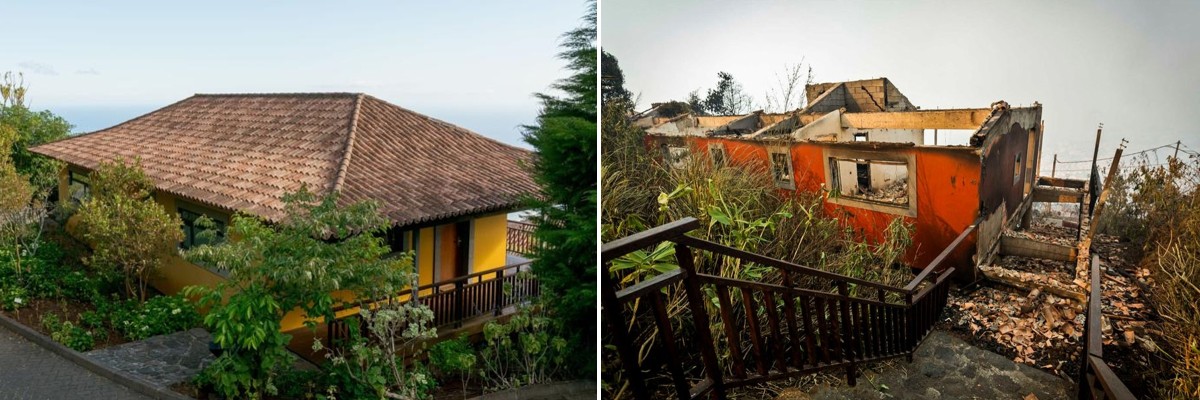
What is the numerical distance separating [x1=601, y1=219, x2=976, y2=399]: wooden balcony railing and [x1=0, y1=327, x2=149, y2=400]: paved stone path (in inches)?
151

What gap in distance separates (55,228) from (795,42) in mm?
8315

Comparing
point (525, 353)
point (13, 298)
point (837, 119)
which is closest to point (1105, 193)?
point (837, 119)

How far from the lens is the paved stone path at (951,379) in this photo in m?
1.73

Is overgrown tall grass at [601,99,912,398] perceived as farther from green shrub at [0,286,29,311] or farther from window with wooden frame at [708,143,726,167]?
green shrub at [0,286,29,311]

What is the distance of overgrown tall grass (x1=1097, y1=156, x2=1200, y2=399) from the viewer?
1.45 meters

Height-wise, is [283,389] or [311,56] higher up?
[311,56]

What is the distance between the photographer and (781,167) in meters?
2.67

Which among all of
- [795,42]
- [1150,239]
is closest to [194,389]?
[795,42]

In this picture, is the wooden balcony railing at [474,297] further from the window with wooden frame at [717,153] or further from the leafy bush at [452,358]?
the window with wooden frame at [717,153]

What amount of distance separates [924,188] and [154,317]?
18.1ft

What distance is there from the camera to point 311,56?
16.3 feet

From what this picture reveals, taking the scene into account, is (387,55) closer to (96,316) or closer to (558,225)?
(558,225)

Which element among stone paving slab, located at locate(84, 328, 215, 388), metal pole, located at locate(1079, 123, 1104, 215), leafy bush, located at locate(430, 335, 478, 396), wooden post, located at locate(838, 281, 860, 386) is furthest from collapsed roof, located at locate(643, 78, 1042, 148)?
stone paving slab, located at locate(84, 328, 215, 388)

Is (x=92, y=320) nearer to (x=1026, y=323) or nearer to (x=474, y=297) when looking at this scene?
(x=474, y=297)
